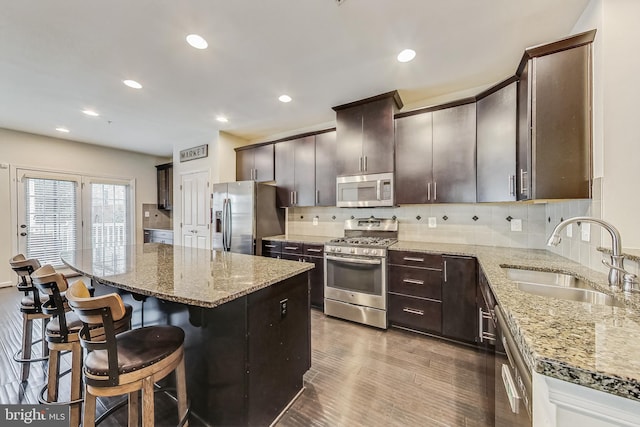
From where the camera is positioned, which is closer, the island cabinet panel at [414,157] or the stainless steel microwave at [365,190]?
the island cabinet panel at [414,157]

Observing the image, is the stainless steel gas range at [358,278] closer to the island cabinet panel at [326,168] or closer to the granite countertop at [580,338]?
the island cabinet panel at [326,168]

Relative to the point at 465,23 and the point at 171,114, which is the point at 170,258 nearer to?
the point at 171,114

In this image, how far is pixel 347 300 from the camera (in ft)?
9.66

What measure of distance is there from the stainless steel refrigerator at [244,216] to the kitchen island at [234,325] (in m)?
1.88

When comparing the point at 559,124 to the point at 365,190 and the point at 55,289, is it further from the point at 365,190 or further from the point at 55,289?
the point at 55,289

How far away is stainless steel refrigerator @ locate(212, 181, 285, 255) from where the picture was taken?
3672 millimetres

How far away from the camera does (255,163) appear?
168 inches

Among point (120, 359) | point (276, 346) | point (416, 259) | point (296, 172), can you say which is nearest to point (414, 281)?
point (416, 259)

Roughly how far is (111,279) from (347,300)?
2231 millimetres

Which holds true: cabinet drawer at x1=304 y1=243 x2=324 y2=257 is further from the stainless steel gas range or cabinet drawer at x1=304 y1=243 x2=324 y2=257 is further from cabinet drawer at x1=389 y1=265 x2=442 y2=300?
cabinet drawer at x1=389 y1=265 x2=442 y2=300

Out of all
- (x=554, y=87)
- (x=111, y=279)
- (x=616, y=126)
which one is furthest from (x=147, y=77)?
(x=616, y=126)

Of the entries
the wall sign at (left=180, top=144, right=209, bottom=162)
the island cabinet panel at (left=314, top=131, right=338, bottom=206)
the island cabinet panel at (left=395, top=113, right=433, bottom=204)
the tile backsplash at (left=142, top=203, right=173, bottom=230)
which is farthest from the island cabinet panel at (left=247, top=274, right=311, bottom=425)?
the tile backsplash at (left=142, top=203, right=173, bottom=230)

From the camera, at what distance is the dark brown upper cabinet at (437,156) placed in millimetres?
2627

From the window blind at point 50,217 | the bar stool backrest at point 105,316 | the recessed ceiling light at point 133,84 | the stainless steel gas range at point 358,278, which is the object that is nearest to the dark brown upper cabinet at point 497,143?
the stainless steel gas range at point 358,278
